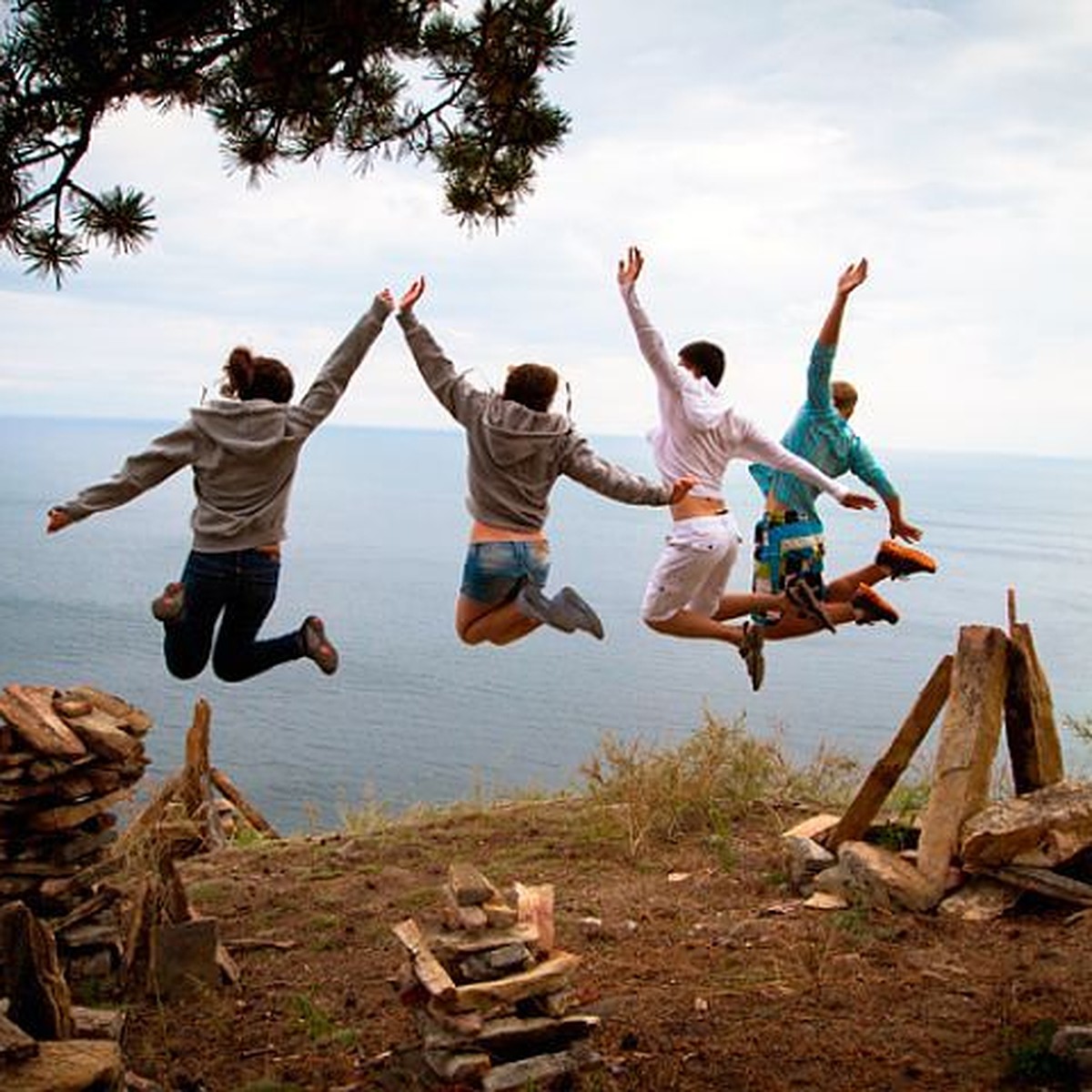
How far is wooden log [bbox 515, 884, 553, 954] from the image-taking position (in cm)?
612

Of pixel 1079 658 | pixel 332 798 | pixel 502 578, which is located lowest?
pixel 332 798

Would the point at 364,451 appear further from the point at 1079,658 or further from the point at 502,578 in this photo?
the point at 502,578

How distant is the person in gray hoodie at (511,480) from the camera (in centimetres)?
616

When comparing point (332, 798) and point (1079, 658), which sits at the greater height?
point (1079, 658)

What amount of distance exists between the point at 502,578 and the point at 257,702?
3956 centimetres

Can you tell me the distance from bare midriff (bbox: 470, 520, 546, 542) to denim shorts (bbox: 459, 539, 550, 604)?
0.01m

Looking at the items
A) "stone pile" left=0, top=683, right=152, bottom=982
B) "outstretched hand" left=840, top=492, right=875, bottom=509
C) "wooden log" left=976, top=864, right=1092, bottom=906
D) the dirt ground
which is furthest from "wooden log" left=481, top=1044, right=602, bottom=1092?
"stone pile" left=0, top=683, right=152, bottom=982

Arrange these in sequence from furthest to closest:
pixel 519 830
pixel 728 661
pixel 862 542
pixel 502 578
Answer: pixel 862 542, pixel 728 661, pixel 519 830, pixel 502 578

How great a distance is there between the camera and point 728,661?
56.6 m

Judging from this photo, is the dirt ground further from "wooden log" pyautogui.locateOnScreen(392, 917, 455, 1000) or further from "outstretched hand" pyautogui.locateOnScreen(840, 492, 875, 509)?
"outstretched hand" pyautogui.locateOnScreen(840, 492, 875, 509)

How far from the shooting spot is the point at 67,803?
780 centimetres

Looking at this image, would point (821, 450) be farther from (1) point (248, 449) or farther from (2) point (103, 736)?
(2) point (103, 736)

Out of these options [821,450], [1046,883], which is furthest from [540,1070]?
[1046,883]

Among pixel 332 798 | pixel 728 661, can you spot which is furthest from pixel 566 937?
pixel 728 661
